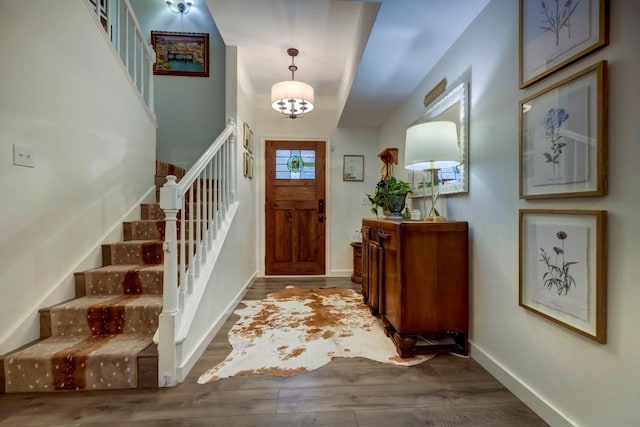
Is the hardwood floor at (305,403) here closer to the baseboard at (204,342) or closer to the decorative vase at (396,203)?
the baseboard at (204,342)

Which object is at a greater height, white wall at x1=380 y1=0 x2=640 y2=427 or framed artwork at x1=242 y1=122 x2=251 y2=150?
framed artwork at x1=242 y1=122 x2=251 y2=150

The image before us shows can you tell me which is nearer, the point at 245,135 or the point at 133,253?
the point at 133,253

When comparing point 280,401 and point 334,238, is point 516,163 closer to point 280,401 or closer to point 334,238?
point 280,401

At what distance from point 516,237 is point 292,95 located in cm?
225

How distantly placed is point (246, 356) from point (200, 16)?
167 inches

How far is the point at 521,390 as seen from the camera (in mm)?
1397

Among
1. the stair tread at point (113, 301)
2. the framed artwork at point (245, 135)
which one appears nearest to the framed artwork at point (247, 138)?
the framed artwork at point (245, 135)

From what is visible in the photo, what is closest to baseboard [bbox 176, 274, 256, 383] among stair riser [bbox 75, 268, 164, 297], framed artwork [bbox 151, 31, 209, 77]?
stair riser [bbox 75, 268, 164, 297]

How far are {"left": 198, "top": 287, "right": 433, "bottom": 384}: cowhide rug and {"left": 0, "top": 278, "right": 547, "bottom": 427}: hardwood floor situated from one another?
104 mm

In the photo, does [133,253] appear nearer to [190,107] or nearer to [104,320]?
[104,320]

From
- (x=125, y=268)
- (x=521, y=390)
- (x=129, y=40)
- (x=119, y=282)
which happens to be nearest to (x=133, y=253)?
(x=125, y=268)

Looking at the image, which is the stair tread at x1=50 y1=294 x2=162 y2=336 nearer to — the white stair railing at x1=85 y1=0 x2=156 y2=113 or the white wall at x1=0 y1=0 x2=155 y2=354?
the white wall at x1=0 y1=0 x2=155 y2=354

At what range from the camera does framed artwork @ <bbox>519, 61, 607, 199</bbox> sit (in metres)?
1.02

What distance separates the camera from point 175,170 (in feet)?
11.0
